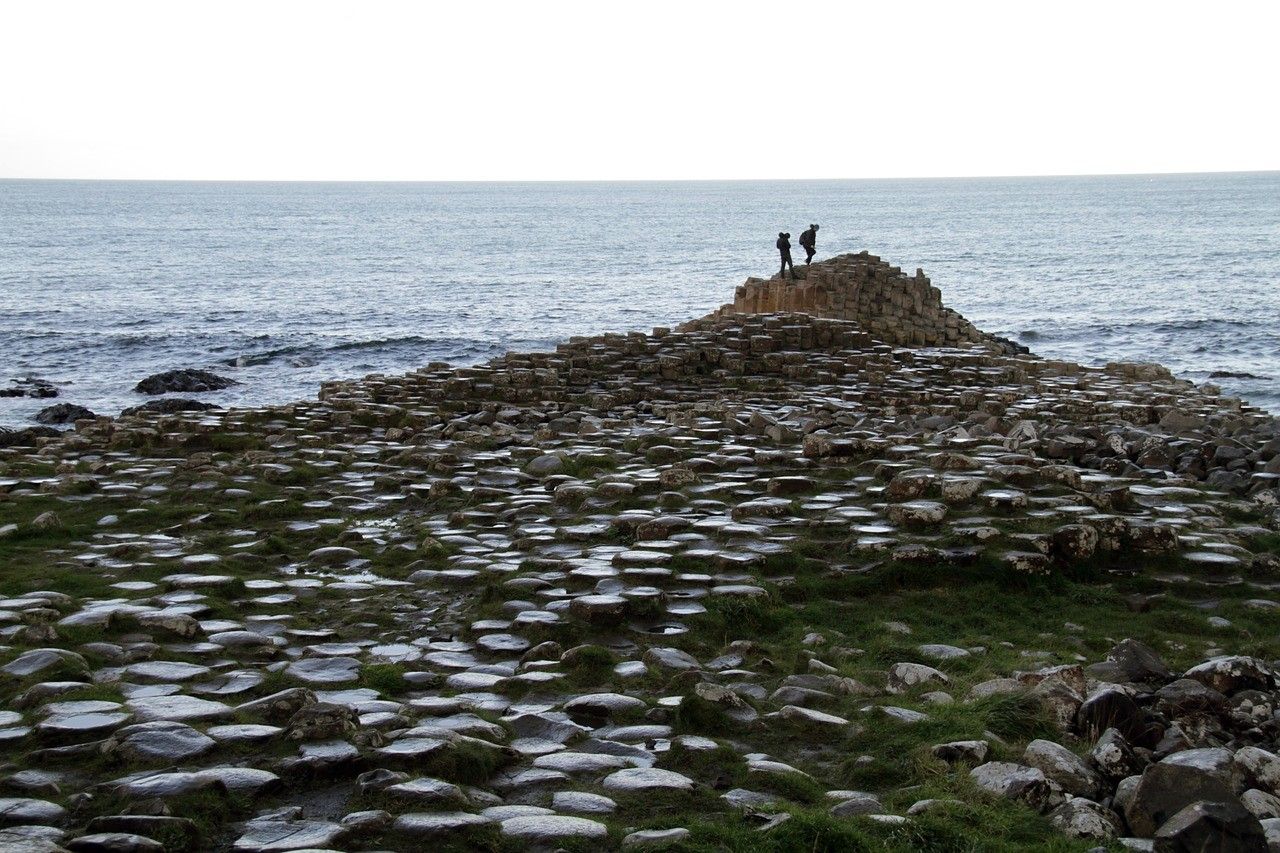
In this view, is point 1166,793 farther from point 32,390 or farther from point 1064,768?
point 32,390

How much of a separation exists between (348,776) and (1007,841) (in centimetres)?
234

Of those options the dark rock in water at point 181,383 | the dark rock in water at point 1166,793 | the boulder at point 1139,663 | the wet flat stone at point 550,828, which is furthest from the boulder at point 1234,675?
the dark rock in water at point 181,383

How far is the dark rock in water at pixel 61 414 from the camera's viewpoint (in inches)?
863

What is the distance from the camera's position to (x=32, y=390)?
26.2 metres

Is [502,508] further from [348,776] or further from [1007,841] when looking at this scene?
[1007,841]

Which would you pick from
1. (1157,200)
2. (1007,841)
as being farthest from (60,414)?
(1157,200)

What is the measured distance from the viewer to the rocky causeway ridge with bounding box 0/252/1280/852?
4020 mm

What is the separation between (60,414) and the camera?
2216 cm

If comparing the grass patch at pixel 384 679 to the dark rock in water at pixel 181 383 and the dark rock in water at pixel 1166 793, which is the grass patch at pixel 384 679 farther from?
the dark rock in water at pixel 181 383

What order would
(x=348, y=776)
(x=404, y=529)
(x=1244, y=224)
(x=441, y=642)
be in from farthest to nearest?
1. (x=1244, y=224)
2. (x=404, y=529)
3. (x=441, y=642)
4. (x=348, y=776)

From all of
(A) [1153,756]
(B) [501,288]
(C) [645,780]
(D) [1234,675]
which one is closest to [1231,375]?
(D) [1234,675]

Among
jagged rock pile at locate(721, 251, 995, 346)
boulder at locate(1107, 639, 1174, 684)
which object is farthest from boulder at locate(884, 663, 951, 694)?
jagged rock pile at locate(721, 251, 995, 346)

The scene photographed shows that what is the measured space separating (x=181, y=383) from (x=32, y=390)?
316cm

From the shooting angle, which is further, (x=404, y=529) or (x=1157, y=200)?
(x=1157, y=200)
